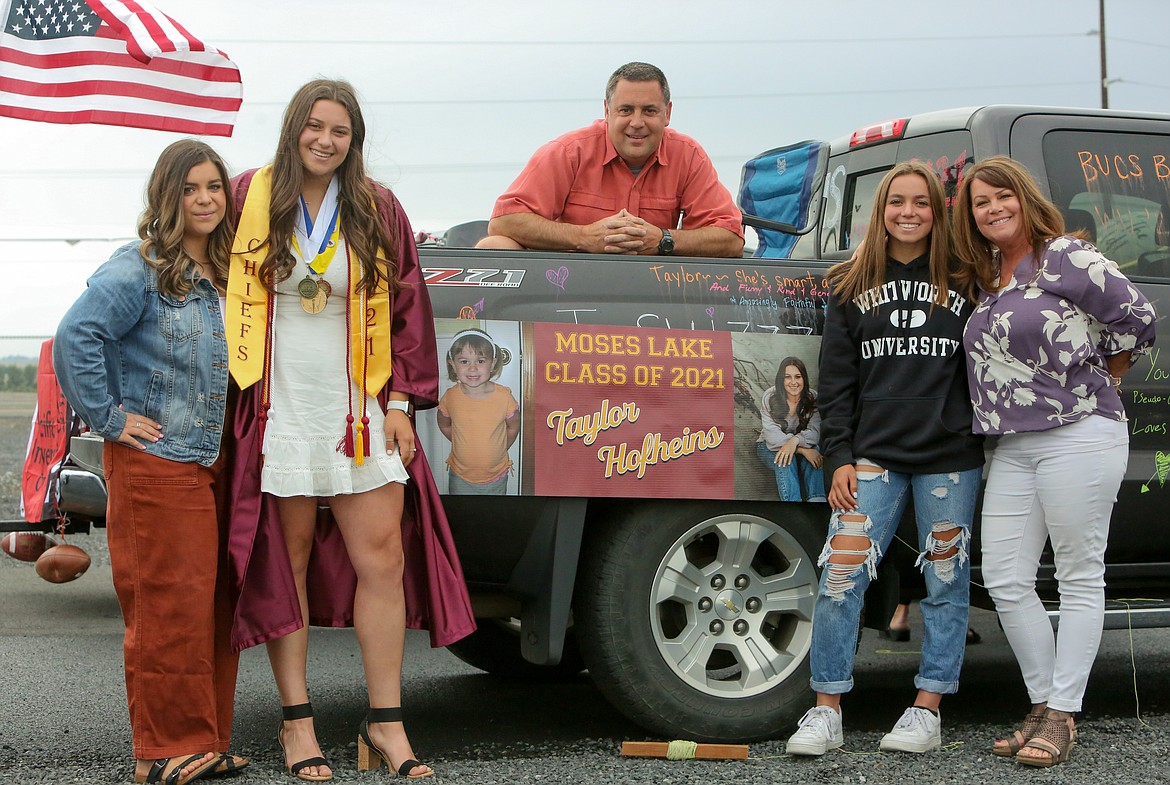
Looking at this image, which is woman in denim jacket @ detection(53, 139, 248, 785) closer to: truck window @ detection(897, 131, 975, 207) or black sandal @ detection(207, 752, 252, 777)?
black sandal @ detection(207, 752, 252, 777)

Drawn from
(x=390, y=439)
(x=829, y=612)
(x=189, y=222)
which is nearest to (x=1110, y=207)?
(x=829, y=612)

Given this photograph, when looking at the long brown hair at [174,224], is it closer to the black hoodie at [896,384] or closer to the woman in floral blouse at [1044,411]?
the black hoodie at [896,384]

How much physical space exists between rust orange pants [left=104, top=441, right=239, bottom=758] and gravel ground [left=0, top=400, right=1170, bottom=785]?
25 cm

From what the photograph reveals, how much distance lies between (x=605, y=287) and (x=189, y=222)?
1.21 meters

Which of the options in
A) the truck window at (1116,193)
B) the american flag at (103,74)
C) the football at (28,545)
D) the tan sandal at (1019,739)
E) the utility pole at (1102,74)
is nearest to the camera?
the tan sandal at (1019,739)

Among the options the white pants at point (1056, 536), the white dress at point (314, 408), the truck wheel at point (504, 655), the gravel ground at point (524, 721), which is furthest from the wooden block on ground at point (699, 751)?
the truck wheel at point (504, 655)

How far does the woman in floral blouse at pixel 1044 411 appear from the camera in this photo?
387 cm

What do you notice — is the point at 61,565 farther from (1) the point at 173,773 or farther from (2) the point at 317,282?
(2) the point at 317,282

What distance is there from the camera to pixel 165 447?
3.57 m

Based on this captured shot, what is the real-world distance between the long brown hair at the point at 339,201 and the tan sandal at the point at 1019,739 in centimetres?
225

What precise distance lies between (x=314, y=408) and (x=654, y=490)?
1.01m

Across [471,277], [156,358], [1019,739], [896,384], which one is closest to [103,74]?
[156,358]

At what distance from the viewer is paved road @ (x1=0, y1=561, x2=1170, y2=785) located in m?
3.76

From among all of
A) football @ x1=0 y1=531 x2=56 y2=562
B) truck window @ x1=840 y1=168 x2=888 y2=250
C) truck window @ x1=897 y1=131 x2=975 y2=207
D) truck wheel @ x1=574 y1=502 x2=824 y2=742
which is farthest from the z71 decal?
football @ x1=0 y1=531 x2=56 y2=562
